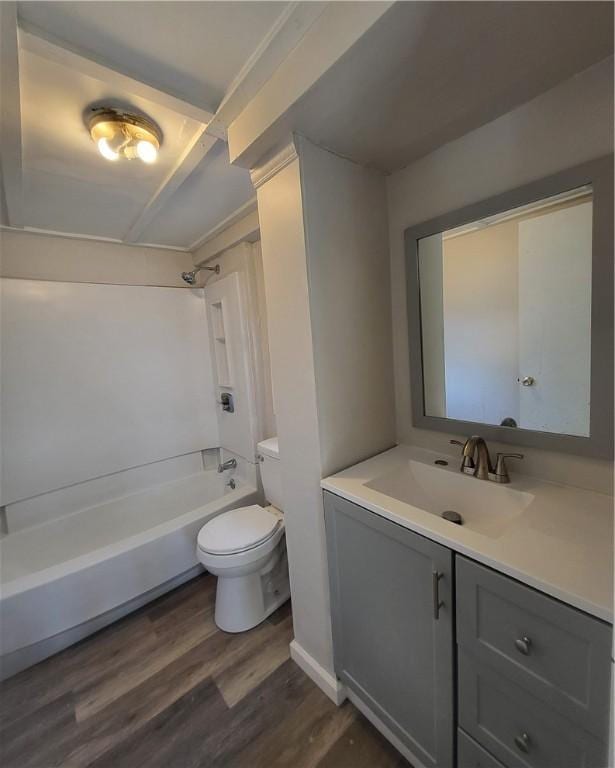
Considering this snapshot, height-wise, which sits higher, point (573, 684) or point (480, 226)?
point (480, 226)

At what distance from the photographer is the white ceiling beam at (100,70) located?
0.86m

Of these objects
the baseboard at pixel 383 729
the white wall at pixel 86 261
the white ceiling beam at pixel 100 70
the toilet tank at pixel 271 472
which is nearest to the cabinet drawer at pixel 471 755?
the baseboard at pixel 383 729

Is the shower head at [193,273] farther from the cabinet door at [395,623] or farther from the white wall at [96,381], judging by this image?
the cabinet door at [395,623]

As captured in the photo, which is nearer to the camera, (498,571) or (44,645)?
(498,571)

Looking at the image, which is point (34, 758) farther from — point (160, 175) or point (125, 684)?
point (160, 175)

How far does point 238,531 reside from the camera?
1.71 m

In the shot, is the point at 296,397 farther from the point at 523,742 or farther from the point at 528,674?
the point at 523,742

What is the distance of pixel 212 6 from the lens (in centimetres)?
82

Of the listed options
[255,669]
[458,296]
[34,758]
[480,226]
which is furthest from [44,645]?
[480,226]

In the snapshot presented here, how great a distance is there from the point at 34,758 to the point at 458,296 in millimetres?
2382

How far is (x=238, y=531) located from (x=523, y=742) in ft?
4.25

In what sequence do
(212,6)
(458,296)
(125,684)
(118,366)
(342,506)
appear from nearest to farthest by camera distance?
1. (212,6)
2. (342,506)
3. (458,296)
4. (125,684)
5. (118,366)

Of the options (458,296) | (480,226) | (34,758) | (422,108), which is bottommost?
(34,758)

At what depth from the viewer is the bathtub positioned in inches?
59.4
